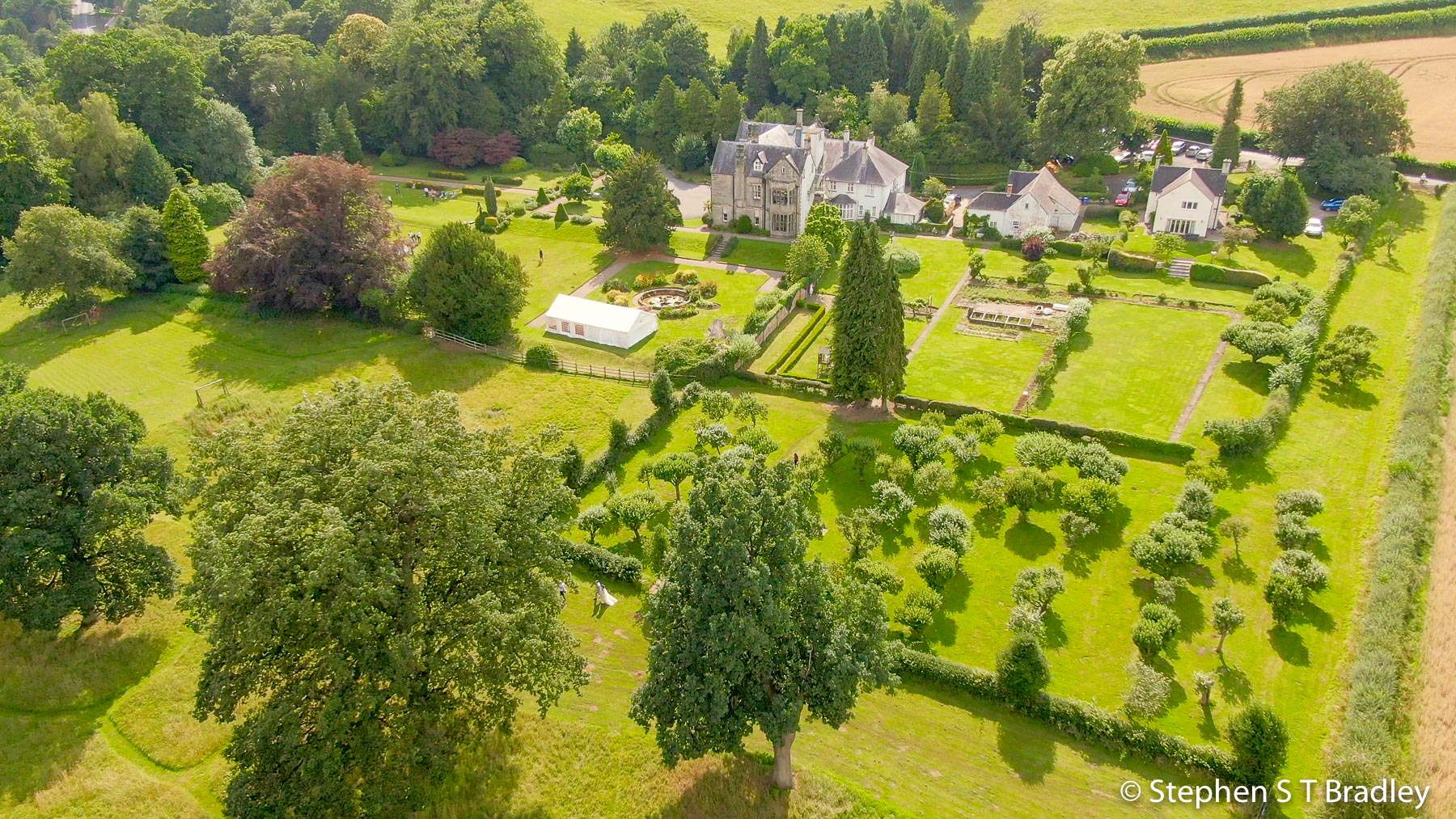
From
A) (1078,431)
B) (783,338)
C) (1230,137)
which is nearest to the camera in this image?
(1078,431)

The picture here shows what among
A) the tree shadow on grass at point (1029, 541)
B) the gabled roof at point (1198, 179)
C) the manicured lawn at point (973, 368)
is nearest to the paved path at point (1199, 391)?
the manicured lawn at point (973, 368)

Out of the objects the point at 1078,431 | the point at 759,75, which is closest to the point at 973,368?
the point at 1078,431

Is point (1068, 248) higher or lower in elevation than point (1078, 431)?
higher

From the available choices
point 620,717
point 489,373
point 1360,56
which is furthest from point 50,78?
point 1360,56

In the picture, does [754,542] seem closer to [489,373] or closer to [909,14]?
[489,373]

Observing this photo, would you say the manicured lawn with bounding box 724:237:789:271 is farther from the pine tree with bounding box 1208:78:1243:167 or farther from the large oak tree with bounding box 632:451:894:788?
the large oak tree with bounding box 632:451:894:788

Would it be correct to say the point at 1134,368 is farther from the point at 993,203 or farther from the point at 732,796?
the point at 732,796

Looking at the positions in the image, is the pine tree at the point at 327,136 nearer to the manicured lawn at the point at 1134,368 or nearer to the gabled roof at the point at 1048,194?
the gabled roof at the point at 1048,194
